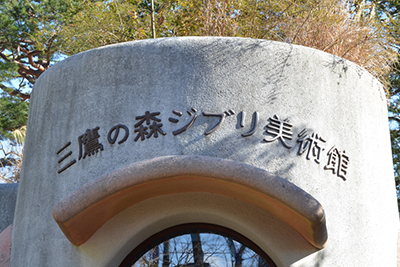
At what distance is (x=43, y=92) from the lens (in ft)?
17.4

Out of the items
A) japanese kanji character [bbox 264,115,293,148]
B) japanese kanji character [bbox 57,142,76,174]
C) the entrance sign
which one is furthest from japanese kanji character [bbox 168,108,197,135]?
japanese kanji character [bbox 57,142,76,174]

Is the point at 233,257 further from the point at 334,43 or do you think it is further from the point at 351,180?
the point at 334,43

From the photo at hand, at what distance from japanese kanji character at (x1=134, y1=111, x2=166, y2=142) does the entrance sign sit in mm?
10

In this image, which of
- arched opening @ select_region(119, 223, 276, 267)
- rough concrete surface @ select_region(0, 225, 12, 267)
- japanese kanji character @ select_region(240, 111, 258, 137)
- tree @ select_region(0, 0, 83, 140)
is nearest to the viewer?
japanese kanji character @ select_region(240, 111, 258, 137)

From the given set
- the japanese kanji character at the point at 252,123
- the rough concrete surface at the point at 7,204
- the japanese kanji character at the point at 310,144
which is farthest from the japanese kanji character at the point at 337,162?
the rough concrete surface at the point at 7,204

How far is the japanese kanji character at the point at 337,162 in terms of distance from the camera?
4492mm

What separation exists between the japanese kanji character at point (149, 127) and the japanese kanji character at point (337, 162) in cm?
158

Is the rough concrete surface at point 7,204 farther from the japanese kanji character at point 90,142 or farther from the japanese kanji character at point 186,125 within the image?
the japanese kanji character at point 186,125

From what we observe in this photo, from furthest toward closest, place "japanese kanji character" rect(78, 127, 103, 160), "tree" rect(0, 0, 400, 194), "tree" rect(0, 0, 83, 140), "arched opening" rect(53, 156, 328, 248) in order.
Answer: "tree" rect(0, 0, 83, 140) → "tree" rect(0, 0, 400, 194) → "japanese kanji character" rect(78, 127, 103, 160) → "arched opening" rect(53, 156, 328, 248)

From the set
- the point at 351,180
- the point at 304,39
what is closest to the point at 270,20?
the point at 304,39

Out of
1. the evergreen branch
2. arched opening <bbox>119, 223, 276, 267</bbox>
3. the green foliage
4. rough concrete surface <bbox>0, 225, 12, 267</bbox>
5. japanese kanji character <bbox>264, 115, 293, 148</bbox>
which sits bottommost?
arched opening <bbox>119, 223, 276, 267</bbox>

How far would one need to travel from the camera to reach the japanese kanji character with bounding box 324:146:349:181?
449 centimetres

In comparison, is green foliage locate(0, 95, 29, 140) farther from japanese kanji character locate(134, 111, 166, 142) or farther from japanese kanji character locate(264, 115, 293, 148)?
japanese kanji character locate(264, 115, 293, 148)

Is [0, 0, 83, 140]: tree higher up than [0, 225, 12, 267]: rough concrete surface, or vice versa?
[0, 0, 83, 140]: tree
